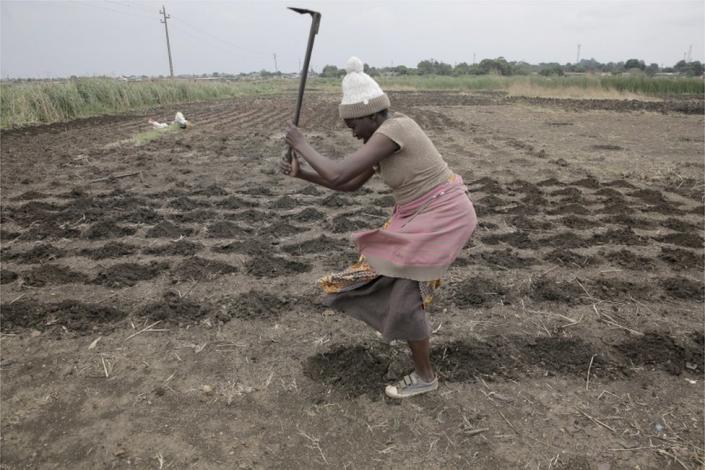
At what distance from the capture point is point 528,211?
214 inches

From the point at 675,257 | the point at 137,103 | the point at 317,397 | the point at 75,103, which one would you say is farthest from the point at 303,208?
the point at 137,103

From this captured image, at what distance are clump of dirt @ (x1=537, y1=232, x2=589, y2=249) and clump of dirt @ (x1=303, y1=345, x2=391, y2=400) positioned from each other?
243 centimetres

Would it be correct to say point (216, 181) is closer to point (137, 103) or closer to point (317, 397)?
point (317, 397)

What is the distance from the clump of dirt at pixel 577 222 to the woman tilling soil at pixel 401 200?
10.6ft

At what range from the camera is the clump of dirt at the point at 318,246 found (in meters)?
4.32

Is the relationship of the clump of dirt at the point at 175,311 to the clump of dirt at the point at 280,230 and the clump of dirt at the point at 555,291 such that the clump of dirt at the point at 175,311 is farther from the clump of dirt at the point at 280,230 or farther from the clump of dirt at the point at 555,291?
the clump of dirt at the point at 555,291

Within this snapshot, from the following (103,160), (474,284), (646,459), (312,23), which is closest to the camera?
(646,459)

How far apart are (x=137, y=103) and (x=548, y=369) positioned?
2059 centimetres

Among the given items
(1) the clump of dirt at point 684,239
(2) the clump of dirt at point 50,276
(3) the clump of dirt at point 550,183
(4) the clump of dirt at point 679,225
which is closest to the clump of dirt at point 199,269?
(2) the clump of dirt at point 50,276

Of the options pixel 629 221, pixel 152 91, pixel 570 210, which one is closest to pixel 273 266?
pixel 570 210

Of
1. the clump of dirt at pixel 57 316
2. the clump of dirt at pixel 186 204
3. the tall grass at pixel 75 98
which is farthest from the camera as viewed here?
the tall grass at pixel 75 98

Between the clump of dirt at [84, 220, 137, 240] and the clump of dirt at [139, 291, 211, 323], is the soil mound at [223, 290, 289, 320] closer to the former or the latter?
the clump of dirt at [139, 291, 211, 323]

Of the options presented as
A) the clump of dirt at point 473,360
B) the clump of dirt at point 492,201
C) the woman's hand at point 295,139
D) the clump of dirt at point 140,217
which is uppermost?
the woman's hand at point 295,139

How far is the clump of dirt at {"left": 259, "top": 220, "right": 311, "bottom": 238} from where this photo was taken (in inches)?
187
